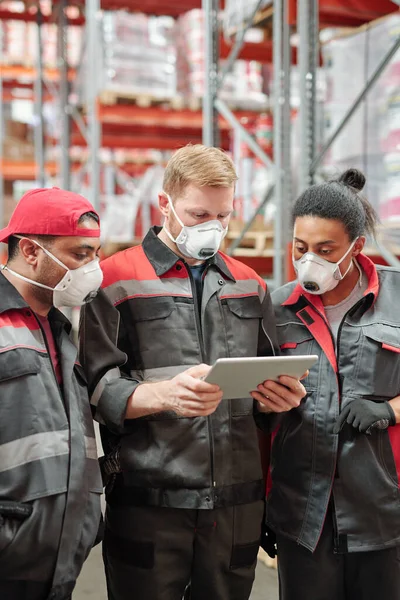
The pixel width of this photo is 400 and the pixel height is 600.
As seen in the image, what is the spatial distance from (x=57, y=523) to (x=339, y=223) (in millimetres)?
1288

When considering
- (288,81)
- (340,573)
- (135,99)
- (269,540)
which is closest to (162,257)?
(269,540)

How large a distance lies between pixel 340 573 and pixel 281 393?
0.69m

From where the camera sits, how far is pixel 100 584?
3.94 m

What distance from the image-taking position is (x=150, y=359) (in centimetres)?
223

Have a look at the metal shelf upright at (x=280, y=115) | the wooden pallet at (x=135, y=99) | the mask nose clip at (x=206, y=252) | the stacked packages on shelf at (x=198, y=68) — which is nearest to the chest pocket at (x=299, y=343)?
the mask nose clip at (x=206, y=252)

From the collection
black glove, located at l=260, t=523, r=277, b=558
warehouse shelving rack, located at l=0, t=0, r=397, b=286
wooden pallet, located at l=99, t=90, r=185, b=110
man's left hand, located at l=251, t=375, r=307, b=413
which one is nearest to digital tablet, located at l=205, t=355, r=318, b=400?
man's left hand, located at l=251, t=375, r=307, b=413

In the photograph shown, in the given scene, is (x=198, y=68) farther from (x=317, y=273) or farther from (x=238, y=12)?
(x=317, y=273)

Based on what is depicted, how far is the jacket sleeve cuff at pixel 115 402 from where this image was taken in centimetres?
211

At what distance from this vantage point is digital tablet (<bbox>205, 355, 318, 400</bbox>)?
6.07ft

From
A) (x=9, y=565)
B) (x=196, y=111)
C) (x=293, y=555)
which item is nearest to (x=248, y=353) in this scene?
(x=293, y=555)

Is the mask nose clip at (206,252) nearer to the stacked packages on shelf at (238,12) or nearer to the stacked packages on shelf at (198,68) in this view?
the stacked packages on shelf at (238,12)

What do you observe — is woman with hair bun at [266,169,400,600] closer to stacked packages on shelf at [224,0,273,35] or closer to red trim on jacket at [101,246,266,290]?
red trim on jacket at [101,246,266,290]

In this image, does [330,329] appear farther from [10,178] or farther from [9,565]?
[10,178]

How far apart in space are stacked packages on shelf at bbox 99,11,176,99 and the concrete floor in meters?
4.88
